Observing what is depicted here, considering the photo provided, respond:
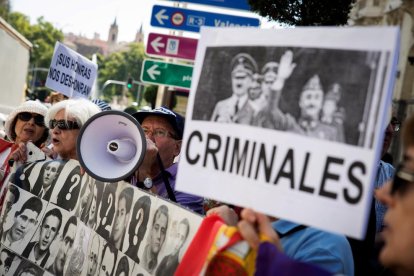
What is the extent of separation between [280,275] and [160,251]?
852 mm

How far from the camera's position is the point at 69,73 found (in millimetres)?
6211

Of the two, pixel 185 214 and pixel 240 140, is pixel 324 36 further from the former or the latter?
pixel 185 214

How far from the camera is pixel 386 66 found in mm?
1554

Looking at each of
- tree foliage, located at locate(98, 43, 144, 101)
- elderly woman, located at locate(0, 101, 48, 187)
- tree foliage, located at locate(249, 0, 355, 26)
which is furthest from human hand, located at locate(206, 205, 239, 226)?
tree foliage, located at locate(98, 43, 144, 101)

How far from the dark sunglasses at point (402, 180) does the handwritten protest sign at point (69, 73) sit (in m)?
4.93

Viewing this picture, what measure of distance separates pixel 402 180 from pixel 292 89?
0.40 meters

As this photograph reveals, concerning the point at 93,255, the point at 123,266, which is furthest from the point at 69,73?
the point at 123,266

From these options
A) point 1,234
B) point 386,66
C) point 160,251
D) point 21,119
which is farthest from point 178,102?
point 386,66

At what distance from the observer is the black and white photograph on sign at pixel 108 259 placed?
2695mm

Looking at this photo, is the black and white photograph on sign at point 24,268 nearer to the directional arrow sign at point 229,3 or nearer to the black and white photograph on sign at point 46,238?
the black and white photograph on sign at point 46,238

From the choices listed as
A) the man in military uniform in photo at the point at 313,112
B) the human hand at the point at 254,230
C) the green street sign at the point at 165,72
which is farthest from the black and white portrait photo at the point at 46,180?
the green street sign at the point at 165,72

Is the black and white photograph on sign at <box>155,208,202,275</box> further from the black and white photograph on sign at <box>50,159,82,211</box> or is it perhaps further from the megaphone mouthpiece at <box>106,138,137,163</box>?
the black and white photograph on sign at <box>50,159,82,211</box>

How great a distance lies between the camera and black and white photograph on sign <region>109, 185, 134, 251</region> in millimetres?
2725

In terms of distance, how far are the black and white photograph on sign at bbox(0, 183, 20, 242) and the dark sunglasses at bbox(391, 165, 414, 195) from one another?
2.38 meters
